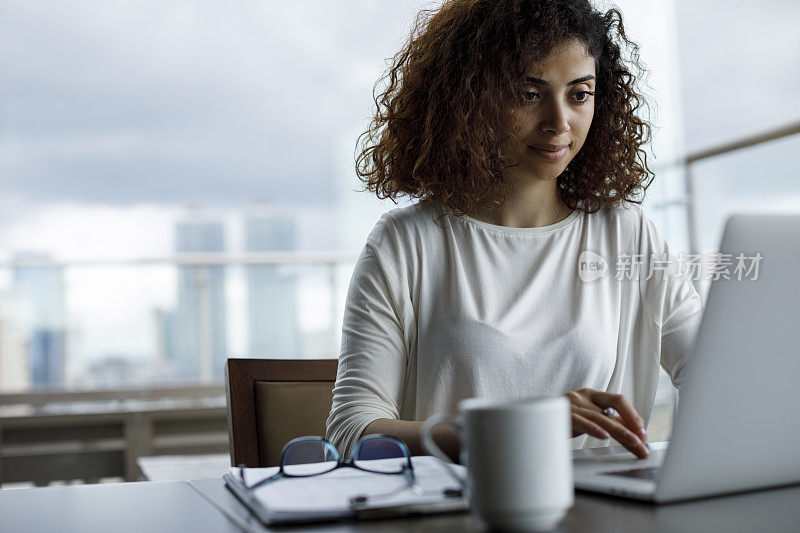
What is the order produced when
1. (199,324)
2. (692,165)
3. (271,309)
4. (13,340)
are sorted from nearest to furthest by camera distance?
(692,165) → (13,340) → (199,324) → (271,309)

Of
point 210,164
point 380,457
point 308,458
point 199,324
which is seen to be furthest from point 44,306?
point 380,457

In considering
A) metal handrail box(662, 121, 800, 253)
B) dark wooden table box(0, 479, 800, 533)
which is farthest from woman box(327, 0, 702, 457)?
metal handrail box(662, 121, 800, 253)

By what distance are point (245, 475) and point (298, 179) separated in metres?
4.25

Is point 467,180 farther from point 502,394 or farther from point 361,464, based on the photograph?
point 361,464

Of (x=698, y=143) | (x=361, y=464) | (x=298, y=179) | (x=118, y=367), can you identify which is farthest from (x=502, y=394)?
(x=298, y=179)

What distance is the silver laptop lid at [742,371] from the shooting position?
67cm

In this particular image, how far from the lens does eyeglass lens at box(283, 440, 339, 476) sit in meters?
0.87

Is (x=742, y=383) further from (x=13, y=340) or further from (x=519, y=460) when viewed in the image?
(x=13, y=340)

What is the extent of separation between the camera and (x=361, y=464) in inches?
35.3

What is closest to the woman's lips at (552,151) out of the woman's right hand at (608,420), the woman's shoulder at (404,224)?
the woman's shoulder at (404,224)

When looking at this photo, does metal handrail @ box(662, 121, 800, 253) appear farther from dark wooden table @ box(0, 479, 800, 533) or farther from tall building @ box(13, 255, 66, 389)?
tall building @ box(13, 255, 66, 389)

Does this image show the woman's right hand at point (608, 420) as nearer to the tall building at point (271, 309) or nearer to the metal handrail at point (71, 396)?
the metal handrail at point (71, 396)

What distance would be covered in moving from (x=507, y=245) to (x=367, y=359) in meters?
0.34

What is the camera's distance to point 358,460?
0.91 m
